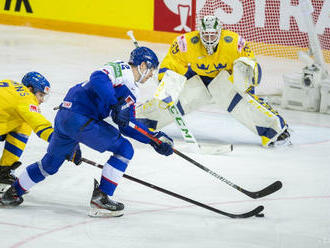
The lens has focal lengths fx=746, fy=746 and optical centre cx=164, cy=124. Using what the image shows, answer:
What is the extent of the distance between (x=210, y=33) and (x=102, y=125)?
210 cm

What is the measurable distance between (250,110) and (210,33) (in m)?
0.76

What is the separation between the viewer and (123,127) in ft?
15.1

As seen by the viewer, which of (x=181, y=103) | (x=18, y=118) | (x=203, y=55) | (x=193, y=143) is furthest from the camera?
(x=181, y=103)

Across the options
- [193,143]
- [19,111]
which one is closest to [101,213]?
[19,111]

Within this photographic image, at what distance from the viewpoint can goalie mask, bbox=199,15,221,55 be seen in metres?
6.23

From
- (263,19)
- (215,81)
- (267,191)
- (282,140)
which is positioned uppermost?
(263,19)

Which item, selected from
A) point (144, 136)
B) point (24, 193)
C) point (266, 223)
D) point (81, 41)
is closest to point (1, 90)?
point (24, 193)

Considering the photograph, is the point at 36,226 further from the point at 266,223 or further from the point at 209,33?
the point at 209,33

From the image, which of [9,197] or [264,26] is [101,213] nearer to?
[9,197]

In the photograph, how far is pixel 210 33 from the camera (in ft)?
20.4

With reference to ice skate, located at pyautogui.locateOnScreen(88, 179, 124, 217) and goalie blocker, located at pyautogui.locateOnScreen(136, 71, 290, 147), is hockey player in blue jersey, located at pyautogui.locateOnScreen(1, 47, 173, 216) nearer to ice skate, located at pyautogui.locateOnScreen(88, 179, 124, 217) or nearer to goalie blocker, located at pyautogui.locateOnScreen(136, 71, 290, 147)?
ice skate, located at pyautogui.locateOnScreen(88, 179, 124, 217)

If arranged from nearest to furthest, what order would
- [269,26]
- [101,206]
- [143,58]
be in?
[101,206] < [143,58] < [269,26]

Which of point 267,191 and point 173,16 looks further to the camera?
point 173,16

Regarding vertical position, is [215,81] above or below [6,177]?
above
